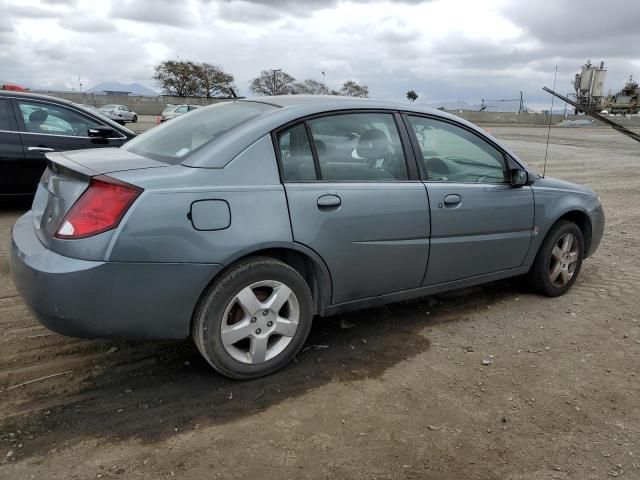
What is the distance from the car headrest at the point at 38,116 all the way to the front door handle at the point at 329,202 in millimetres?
5305

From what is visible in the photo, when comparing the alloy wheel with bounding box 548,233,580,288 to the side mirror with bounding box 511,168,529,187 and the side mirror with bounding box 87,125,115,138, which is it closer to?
the side mirror with bounding box 511,168,529,187

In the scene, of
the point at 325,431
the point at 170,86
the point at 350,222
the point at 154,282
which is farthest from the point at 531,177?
the point at 170,86

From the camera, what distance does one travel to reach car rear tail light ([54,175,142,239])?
8.51 ft

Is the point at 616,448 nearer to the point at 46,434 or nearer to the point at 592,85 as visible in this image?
the point at 46,434

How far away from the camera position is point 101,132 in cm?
672

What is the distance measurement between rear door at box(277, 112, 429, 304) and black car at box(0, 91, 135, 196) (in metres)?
4.35

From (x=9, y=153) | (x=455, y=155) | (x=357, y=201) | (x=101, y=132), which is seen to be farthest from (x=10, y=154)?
(x=455, y=155)

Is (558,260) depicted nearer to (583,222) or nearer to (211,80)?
(583,222)

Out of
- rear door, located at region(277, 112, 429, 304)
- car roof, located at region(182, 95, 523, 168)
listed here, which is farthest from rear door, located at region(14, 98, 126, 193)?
rear door, located at region(277, 112, 429, 304)

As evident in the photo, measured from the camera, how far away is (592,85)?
7.37 m

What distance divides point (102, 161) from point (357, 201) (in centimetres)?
149

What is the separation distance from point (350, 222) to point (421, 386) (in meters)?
1.05

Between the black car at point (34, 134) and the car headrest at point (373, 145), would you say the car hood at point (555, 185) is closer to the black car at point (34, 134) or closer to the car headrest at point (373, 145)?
the car headrest at point (373, 145)

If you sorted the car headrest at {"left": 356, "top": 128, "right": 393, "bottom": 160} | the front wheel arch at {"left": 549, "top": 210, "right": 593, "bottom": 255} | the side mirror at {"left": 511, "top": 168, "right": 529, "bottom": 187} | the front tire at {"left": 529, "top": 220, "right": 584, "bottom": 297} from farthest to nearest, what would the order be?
1. the front wheel arch at {"left": 549, "top": 210, "right": 593, "bottom": 255}
2. the front tire at {"left": 529, "top": 220, "right": 584, "bottom": 297}
3. the side mirror at {"left": 511, "top": 168, "right": 529, "bottom": 187}
4. the car headrest at {"left": 356, "top": 128, "right": 393, "bottom": 160}
